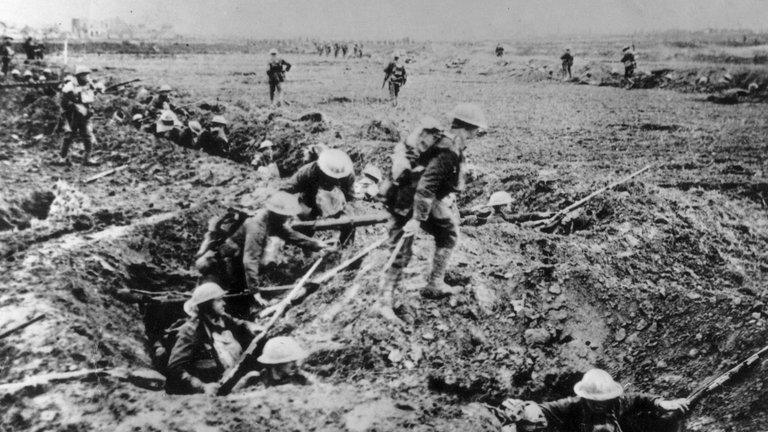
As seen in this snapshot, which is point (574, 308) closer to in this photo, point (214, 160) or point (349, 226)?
point (349, 226)

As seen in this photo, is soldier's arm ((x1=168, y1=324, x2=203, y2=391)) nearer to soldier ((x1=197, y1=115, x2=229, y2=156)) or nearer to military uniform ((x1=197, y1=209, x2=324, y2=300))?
military uniform ((x1=197, y1=209, x2=324, y2=300))

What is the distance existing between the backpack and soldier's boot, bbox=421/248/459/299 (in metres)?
1.79

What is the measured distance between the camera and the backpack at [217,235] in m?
4.66

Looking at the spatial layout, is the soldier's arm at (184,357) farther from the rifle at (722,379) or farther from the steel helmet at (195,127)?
the steel helmet at (195,127)

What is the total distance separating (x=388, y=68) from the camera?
42.9 ft

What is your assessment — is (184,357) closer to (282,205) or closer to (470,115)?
(282,205)

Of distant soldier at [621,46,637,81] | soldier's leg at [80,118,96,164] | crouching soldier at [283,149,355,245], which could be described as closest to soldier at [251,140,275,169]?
soldier's leg at [80,118,96,164]

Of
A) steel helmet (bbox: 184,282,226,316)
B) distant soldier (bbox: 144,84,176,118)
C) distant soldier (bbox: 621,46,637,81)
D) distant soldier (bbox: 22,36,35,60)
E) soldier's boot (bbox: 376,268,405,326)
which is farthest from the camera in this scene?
distant soldier (bbox: 22,36,35,60)

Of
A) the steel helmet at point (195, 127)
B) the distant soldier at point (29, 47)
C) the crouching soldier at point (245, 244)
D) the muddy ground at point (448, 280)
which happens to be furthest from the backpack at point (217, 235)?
the distant soldier at point (29, 47)

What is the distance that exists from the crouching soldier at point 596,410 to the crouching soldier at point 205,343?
92.5 inches

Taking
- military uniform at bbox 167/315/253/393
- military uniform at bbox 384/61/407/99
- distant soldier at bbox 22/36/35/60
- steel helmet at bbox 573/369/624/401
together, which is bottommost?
military uniform at bbox 167/315/253/393

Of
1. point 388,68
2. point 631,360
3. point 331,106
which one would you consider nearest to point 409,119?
point 388,68

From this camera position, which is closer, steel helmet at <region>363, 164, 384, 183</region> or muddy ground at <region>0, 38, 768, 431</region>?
muddy ground at <region>0, 38, 768, 431</region>

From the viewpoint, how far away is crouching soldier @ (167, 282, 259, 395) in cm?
399
